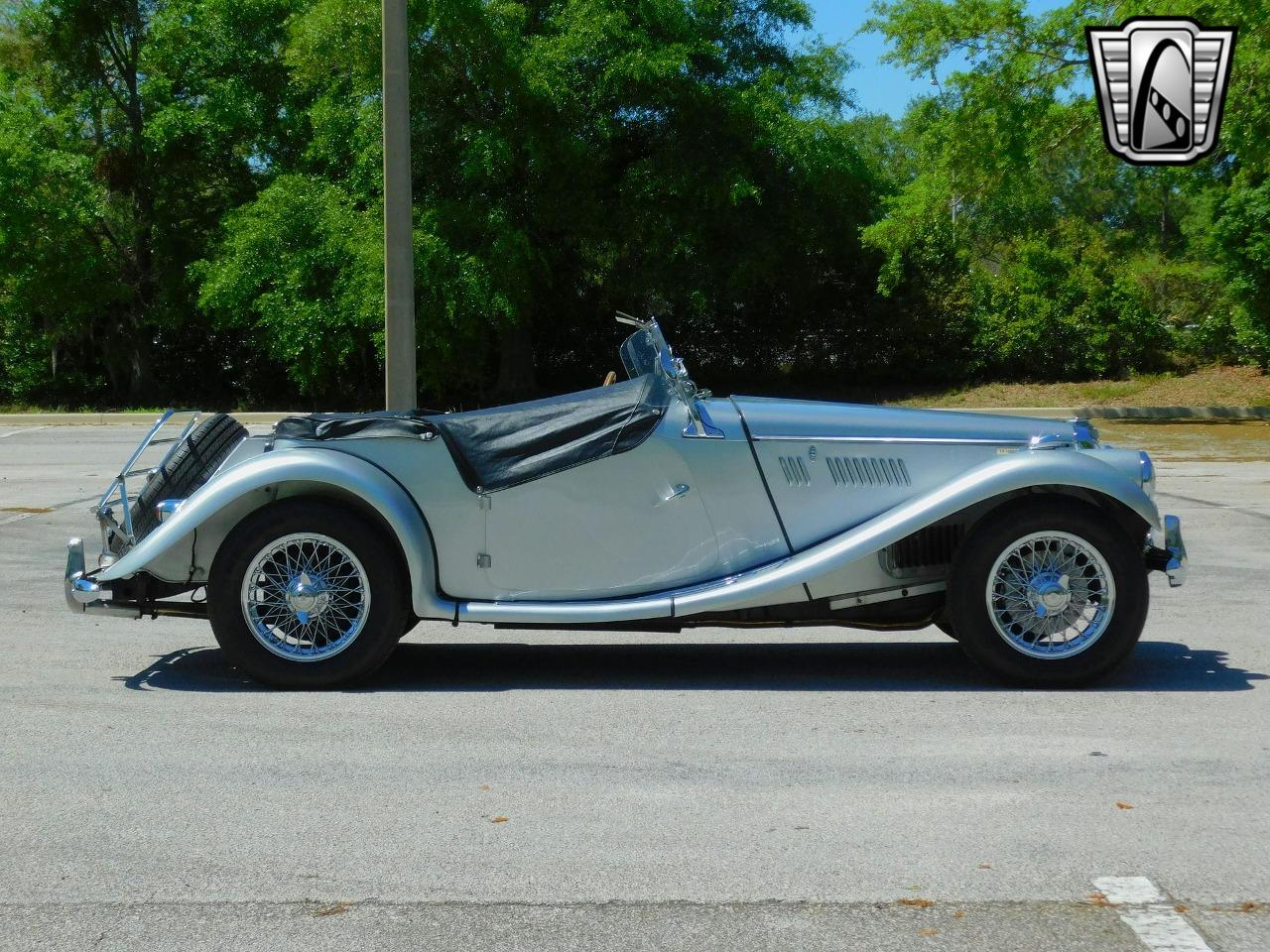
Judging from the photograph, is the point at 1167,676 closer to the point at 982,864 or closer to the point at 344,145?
the point at 982,864

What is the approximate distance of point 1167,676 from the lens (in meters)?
6.20

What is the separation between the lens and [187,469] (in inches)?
260

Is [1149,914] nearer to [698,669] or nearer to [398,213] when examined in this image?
[698,669]

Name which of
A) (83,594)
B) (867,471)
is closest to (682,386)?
(867,471)

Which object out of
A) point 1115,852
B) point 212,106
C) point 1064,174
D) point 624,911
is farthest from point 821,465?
point 1064,174

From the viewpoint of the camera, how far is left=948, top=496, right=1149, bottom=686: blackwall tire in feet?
19.0

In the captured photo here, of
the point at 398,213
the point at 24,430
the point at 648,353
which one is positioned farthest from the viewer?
the point at 24,430

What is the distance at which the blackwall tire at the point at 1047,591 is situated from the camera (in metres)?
5.78

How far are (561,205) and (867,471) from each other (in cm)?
1920

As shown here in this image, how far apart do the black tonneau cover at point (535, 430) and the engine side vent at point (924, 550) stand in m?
1.19

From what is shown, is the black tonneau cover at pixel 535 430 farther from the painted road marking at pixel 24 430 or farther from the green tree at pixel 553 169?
the painted road marking at pixel 24 430

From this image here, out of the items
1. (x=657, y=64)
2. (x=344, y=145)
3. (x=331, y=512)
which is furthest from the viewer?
(x=344, y=145)

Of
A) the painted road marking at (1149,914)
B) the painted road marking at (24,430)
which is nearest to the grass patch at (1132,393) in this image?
the painted road marking at (24,430)

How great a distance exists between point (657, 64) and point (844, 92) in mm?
4955
